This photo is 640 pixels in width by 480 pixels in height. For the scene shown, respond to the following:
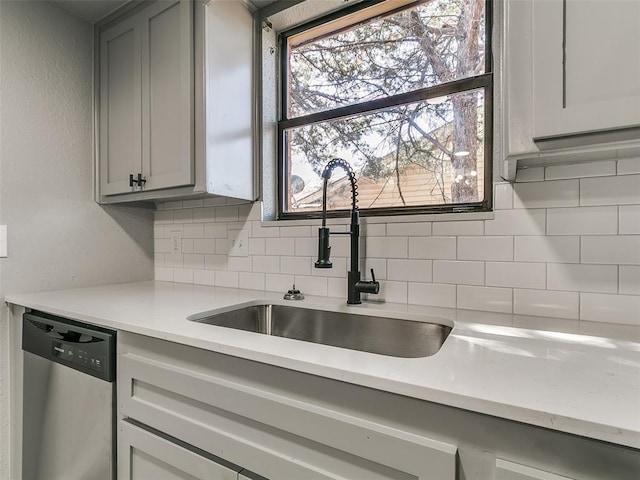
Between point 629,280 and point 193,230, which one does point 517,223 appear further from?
point 193,230

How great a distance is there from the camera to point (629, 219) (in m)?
0.96

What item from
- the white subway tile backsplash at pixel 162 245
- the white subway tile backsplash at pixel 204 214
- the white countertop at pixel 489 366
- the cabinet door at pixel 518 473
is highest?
the white subway tile backsplash at pixel 204 214

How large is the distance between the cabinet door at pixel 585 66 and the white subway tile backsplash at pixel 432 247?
1.83 ft

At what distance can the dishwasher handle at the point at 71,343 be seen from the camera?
1055 millimetres

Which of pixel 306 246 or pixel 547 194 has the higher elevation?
pixel 547 194

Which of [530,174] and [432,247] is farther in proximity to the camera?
[432,247]

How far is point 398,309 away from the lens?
118 cm

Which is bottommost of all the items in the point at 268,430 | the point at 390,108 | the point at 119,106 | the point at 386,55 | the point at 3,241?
the point at 268,430

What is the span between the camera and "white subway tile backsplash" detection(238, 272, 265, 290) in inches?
64.7

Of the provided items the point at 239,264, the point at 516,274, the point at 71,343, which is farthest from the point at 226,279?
the point at 516,274

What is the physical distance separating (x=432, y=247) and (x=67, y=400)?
144cm

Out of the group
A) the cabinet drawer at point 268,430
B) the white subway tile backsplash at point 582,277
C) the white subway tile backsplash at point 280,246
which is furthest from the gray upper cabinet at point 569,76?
the white subway tile backsplash at point 280,246

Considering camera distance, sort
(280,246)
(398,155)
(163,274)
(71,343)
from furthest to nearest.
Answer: (163,274) → (280,246) → (398,155) → (71,343)

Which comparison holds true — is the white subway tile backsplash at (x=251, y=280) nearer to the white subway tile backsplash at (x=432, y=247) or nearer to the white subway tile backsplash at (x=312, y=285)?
the white subway tile backsplash at (x=312, y=285)
